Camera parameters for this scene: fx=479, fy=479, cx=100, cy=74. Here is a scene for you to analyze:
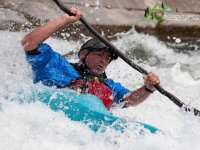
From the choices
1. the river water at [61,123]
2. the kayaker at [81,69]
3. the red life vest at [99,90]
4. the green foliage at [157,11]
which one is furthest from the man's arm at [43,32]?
the green foliage at [157,11]

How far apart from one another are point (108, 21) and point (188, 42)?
130 cm

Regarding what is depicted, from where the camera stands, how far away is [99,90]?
3678 millimetres

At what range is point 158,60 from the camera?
618cm

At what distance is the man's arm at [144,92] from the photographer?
360 centimetres

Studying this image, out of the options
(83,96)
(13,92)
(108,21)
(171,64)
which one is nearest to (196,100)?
(171,64)

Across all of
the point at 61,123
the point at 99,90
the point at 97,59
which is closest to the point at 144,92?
the point at 99,90

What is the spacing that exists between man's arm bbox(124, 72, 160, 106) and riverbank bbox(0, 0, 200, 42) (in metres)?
2.11

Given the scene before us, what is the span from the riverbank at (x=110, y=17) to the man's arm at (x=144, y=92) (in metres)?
2.11

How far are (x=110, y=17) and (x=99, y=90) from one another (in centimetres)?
272

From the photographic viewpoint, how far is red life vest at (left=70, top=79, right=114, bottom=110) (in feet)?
11.8

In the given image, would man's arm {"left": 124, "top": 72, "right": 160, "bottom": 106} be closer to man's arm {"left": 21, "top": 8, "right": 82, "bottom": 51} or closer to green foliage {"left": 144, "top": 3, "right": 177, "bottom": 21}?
man's arm {"left": 21, "top": 8, "right": 82, "bottom": 51}

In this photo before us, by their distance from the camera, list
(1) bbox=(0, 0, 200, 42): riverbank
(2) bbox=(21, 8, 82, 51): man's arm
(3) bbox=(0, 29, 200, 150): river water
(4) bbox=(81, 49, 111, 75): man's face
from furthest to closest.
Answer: (1) bbox=(0, 0, 200, 42): riverbank, (4) bbox=(81, 49, 111, 75): man's face, (2) bbox=(21, 8, 82, 51): man's arm, (3) bbox=(0, 29, 200, 150): river water

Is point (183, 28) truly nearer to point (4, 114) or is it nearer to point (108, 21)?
point (108, 21)

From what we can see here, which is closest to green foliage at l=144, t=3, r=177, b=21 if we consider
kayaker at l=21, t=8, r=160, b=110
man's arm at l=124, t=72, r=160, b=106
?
man's arm at l=124, t=72, r=160, b=106
